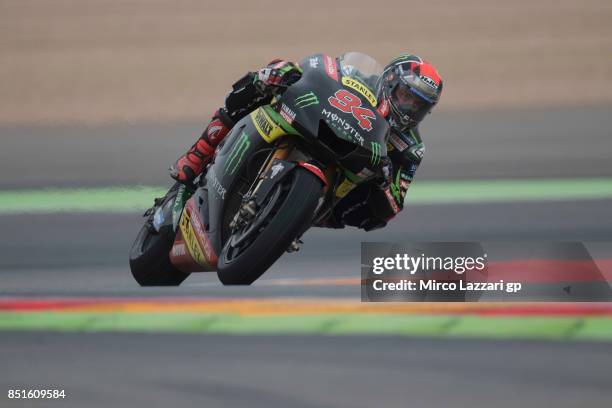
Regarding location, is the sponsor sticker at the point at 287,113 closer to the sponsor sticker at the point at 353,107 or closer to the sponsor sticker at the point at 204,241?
the sponsor sticker at the point at 353,107

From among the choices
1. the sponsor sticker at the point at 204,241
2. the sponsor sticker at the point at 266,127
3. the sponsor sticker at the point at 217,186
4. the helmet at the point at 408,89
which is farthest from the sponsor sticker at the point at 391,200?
the sponsor sticker at the point at 204,241

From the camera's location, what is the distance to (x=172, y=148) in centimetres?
1141

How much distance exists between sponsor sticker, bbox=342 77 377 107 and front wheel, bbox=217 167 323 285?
20.3 inches

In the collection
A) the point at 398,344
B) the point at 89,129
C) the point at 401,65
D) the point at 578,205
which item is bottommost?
the point at 398,344

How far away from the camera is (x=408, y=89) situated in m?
6.60

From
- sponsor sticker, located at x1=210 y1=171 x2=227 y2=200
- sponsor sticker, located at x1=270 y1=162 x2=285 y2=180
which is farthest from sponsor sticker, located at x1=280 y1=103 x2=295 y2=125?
sponsor sticker, located at x1=210 y1=171 x2=227 y2=200

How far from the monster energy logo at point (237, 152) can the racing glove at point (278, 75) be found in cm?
27

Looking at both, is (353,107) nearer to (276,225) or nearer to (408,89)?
(408,89)

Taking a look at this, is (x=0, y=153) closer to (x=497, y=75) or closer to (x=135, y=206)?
(x=135, y=206)

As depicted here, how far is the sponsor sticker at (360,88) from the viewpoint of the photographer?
6.45m

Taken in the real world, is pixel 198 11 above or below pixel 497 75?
above

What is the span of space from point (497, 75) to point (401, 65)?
290 inches

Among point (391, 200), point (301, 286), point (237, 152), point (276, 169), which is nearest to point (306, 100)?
point (276, 169)

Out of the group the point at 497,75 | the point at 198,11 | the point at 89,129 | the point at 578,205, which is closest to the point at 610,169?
the point at 578,205
